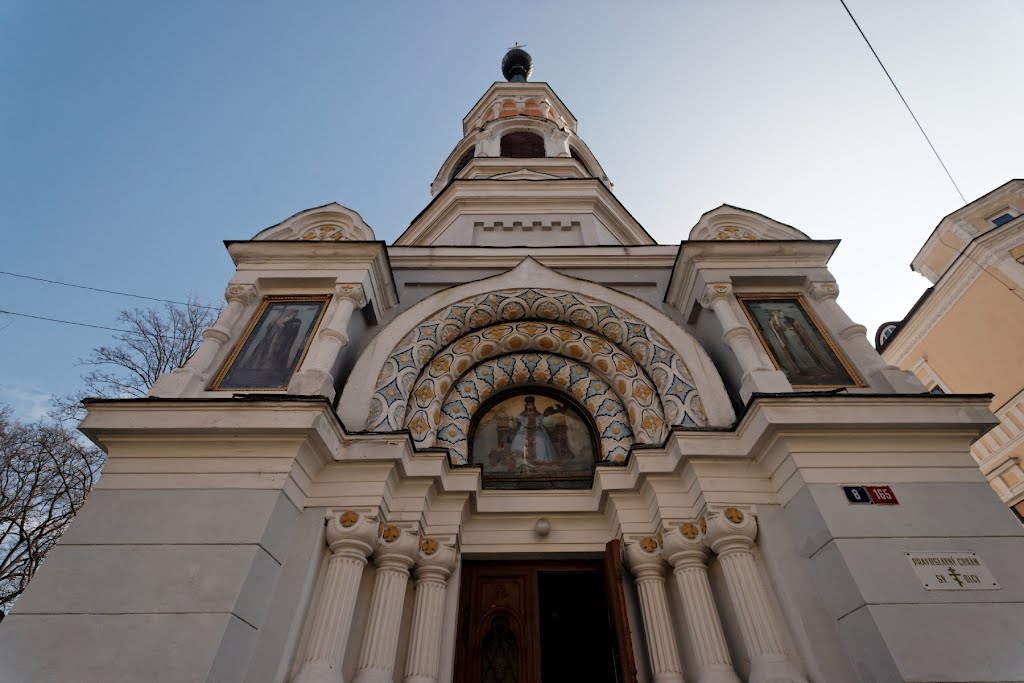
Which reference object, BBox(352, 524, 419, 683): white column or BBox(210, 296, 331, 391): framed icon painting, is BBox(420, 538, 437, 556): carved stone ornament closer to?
BBox(352, 524, 419, 683): white column

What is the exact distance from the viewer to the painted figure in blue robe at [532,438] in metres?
6.18

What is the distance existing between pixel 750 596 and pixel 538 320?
397 centimetres

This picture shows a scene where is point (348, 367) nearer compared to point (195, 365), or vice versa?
A: point (195, 365)

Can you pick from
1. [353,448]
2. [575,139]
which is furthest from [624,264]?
[575,139]

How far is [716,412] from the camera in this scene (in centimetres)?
546

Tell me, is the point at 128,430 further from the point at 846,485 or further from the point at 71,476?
the point at 71,476

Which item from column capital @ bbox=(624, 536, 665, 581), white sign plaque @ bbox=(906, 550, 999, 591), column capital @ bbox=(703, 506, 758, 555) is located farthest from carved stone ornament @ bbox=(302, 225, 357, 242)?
white sign plaque @ bbox=(906, 550, 999, 591)

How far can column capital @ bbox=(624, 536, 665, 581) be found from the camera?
16.2 ft

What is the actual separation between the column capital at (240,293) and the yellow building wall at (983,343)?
16.0 m

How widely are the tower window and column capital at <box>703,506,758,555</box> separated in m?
11.3

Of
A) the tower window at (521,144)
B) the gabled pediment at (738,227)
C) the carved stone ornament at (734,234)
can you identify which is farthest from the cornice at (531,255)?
the tower window at (521,144)

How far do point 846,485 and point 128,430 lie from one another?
6294 mm

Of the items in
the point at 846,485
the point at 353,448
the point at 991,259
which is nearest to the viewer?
the point at 846,485

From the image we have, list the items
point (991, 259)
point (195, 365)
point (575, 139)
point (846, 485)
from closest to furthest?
point (846, 485) < point (195, 365) < point (991, 259) < point (575, 139)
